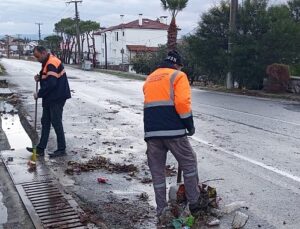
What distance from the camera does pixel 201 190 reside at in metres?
5.29

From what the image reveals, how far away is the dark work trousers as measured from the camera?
8.18 m

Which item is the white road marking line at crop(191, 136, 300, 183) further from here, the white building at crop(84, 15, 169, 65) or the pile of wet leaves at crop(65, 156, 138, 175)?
the white building at crop(84, 15, 169, 65)

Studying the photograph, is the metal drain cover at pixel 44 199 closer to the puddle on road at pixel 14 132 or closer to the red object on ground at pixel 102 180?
the red object on ground at pixel 102 180

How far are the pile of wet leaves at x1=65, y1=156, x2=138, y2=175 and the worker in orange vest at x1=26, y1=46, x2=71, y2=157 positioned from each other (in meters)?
0.75

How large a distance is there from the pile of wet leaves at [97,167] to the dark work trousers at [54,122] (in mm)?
651

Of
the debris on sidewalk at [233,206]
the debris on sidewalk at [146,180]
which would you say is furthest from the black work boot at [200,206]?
the debris on sidewalk at [146,180]

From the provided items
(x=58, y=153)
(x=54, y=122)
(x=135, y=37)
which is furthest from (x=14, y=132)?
(x=135, y=37)

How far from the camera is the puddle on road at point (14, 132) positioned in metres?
9.31

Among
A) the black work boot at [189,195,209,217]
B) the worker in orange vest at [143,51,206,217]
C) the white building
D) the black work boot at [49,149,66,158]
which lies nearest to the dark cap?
the worker in orange vest at [143,51,206,217]

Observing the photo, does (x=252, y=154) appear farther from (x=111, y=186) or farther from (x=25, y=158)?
(x=25, y=158)

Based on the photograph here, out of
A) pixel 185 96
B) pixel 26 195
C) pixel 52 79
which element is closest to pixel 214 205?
pixel 185 96

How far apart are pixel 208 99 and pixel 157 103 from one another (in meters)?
13.9

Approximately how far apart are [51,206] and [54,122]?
2645 millimetres

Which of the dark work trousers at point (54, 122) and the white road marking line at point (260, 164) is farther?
the dark work trousers at point (54, 122)
